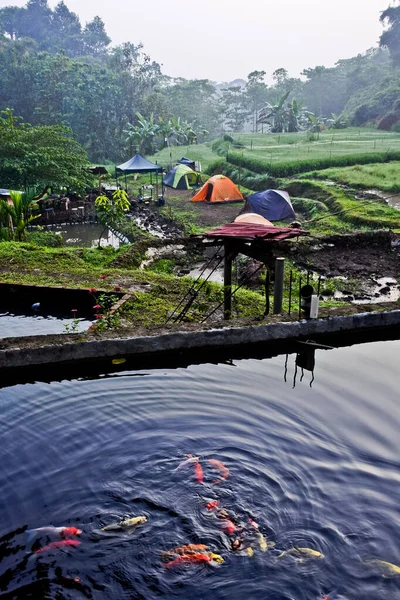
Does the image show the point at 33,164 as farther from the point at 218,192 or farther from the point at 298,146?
the point at 298,146

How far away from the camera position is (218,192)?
32.8 m

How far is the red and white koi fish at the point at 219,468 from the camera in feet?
21.2

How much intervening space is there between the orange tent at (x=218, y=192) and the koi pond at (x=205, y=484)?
24.5 meters

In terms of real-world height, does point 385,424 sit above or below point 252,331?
below

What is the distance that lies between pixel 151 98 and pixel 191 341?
62.1 metres

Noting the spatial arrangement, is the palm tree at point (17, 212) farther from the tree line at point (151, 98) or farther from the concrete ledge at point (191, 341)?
the tree line at point (151, 98)

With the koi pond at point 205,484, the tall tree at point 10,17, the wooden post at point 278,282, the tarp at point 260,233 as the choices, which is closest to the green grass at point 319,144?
the tarp at point 260,233

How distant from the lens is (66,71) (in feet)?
207

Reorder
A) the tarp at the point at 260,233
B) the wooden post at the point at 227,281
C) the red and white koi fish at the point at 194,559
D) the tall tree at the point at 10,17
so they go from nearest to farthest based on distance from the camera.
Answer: the red and white koi fish at the point at 194,559 < the tarp at the point at 260,233 < the wooden post at the point at 227,281 < the tall tree at the point at 10,17

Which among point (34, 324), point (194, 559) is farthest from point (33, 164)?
point (194, 559)

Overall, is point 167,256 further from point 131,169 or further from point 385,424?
point 131,169

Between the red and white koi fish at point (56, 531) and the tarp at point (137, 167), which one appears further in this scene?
the tarp at point (137, 167)

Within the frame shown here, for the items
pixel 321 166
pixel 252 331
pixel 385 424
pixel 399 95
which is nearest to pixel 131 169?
pixel 321 166

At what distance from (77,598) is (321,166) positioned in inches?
1549
